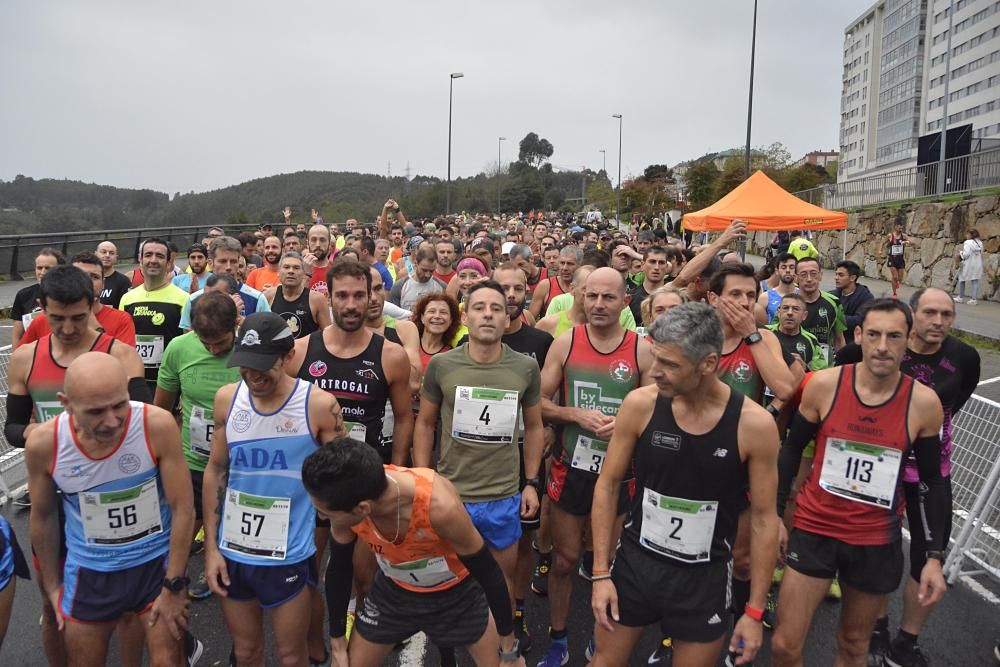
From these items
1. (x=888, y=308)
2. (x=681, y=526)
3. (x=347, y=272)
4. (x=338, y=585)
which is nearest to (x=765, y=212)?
(x=888, y=308)

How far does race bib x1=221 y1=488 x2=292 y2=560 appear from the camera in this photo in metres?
2.92

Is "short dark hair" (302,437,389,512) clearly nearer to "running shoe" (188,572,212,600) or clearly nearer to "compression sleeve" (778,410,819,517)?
"compression sleeve" (778,410,819,517)

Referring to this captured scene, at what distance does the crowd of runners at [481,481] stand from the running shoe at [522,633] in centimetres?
1

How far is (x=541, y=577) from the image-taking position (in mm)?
4566

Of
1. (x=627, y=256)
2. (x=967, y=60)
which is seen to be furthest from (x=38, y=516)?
(x=967, y=60)

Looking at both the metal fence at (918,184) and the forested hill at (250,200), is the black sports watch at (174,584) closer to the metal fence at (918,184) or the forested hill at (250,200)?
the metal fence at (918,184)

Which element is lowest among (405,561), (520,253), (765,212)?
(405,561)

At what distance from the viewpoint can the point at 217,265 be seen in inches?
260

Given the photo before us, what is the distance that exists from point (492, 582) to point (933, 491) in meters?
2.11

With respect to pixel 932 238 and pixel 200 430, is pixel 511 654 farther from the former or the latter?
pixel 932 238

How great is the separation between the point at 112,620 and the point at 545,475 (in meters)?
2.63

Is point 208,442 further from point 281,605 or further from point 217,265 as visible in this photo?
point 217,265

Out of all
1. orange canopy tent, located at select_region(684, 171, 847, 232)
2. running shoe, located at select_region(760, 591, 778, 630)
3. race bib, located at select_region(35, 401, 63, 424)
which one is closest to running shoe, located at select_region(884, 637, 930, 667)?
running shoe, located at select_region(760, 591, 778, 630)

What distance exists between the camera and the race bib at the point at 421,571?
8.70ft
